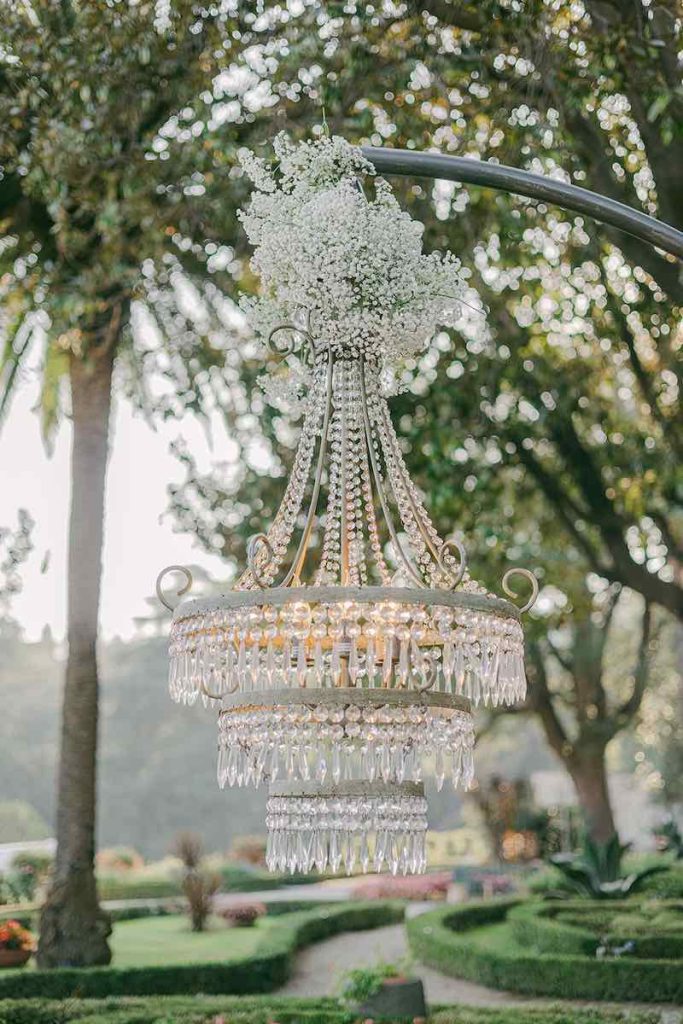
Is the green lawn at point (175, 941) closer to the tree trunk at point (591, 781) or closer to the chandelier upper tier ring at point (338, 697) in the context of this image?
the tree trunk at point (591, 781)

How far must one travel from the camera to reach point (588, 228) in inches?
400

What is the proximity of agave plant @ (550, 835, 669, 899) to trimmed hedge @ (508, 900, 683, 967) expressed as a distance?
24.3 inches

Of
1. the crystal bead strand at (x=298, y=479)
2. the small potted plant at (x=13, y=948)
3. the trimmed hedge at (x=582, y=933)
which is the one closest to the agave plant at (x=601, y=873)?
the trimmed hedge at (x=582, y=933)

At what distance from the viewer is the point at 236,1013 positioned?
30.2 ft

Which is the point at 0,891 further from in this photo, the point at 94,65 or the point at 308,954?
the point at 94,65

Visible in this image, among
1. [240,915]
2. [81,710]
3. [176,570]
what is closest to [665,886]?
[240,915]

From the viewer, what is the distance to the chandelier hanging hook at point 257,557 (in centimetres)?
415

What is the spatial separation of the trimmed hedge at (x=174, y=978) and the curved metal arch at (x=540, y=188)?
920cm

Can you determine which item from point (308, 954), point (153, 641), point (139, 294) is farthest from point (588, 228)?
point (153, 641)

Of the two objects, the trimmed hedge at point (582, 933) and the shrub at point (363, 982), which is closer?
the shrub at point (363, 982)

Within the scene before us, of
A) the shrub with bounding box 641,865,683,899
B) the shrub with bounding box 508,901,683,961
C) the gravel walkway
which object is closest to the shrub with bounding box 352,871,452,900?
the gravel walkway

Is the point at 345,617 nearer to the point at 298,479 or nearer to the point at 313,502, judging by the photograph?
the point at 313,502

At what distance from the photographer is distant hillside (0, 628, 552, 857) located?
40.5 meters

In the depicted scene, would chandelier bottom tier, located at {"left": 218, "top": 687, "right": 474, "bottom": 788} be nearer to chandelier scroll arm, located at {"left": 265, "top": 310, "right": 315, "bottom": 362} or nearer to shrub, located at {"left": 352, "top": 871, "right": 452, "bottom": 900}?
chandelier scroll arm, located at {"left": 265, "top": 310, "right": 315, "bottom": 362}
